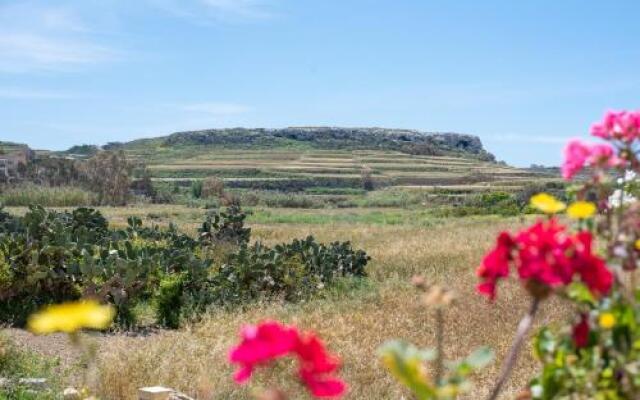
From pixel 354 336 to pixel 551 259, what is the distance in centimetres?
589

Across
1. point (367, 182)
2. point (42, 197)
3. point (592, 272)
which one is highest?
point (592, 272)

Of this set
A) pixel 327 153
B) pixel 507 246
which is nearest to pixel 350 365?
pixel 507 246

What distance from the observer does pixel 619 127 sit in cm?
220

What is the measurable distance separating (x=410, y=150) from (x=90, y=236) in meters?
113

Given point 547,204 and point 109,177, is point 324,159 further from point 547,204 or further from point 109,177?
point 547,204

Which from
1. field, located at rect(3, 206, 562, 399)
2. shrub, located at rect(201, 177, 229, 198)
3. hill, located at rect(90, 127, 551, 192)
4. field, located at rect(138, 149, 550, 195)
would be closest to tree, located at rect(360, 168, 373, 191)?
hill, located at rect(90, 127, 551, 192)

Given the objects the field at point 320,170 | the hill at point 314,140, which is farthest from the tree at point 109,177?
the hill at point 314,140

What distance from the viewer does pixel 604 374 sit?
5.65 feet

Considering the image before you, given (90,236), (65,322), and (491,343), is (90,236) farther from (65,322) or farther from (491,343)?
(65,322)

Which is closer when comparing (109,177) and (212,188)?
(109,177)

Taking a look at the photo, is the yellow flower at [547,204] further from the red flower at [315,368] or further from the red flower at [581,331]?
the red flower at [315,368]

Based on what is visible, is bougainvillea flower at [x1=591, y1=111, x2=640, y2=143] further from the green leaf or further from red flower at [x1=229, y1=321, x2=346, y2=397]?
red flower at [x1=229, y1=321, x2=346, y2=397]

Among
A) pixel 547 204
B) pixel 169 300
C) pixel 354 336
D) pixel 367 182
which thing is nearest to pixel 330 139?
pixel 367 182

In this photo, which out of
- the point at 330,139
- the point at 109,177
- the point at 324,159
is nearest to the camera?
the point at 109,177
